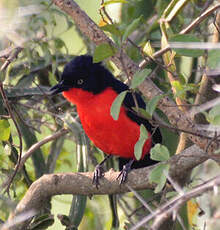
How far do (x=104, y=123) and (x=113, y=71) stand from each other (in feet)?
2.40

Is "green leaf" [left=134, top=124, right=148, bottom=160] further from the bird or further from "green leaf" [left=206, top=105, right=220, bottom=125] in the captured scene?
the bird

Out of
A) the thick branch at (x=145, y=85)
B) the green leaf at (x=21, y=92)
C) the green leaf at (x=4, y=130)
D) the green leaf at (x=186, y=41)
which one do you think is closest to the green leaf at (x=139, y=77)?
the green leaf at (x=186, y=41)

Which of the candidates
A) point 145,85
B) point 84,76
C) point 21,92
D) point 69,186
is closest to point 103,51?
point 145,85

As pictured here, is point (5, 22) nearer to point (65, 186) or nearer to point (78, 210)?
point (65, 186)

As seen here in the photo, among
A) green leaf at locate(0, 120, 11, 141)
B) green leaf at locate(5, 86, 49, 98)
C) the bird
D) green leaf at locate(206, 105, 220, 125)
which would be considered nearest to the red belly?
the bird

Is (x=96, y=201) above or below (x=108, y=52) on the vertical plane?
below

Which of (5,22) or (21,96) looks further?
(21,96)

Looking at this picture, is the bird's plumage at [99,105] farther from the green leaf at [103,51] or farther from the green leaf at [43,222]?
the green leaf at [103,51]

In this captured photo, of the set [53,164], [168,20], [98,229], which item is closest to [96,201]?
[98,229]

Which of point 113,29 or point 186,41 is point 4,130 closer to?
point 113,29

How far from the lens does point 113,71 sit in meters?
4.13

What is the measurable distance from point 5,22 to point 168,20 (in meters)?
1.37

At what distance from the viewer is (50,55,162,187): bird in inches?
139

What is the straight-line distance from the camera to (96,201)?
4609mm
